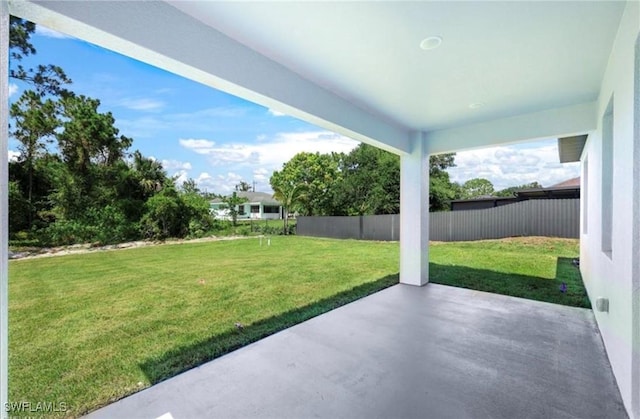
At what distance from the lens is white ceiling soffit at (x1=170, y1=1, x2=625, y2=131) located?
1.97 metres

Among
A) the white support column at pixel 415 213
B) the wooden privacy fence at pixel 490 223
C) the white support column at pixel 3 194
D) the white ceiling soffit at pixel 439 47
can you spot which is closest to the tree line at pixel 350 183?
the wooden privacy fence at pixel 490 223

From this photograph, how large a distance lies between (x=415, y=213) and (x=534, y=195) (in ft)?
38.9

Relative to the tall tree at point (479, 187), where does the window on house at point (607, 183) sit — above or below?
below

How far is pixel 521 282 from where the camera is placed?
17.8ft

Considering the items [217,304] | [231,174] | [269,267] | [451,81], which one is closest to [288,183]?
[231,174]

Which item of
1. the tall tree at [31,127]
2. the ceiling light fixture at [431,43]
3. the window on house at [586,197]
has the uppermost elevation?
the tall tree at [31,127]

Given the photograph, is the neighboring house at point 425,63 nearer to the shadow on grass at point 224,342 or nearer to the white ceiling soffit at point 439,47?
the white ceiling soffit at point 439,47

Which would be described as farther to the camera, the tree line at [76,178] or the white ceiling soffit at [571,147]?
the tree line at [76,178]

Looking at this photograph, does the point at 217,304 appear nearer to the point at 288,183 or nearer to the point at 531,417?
the point at 531,417

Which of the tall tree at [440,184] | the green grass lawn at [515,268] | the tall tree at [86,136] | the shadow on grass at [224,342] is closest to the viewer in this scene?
the shadow on grass at [224,342]

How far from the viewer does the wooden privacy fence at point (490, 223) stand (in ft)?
29.5

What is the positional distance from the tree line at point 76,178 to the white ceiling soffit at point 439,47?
18.7 ft

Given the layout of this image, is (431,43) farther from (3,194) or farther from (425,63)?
(3,194)

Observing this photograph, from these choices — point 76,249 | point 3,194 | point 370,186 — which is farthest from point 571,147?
point 76,249
